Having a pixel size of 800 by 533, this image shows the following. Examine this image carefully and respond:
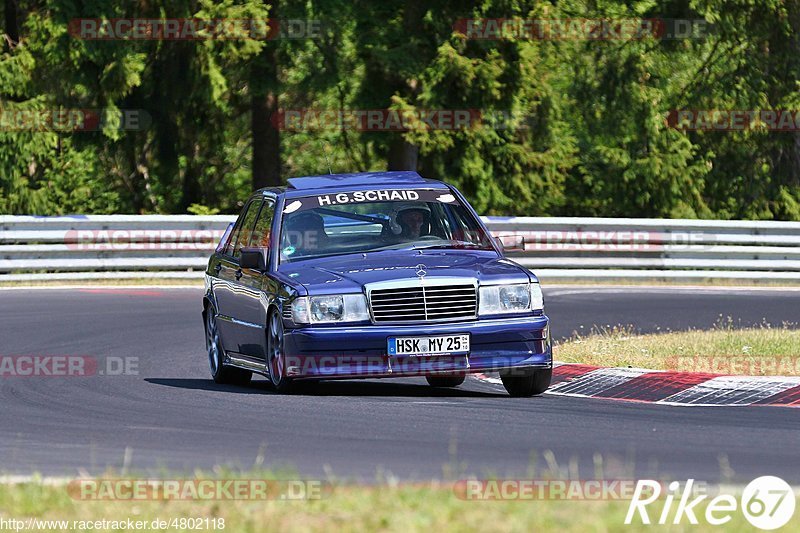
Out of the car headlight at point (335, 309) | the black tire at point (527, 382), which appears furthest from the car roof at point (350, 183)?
the black tire at point (527, 382)

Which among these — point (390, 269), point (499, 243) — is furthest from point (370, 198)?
point (390, 269)

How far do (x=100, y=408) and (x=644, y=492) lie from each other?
5.09m

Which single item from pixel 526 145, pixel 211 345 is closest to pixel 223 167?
pixel 526 145

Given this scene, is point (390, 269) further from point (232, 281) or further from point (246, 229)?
point (246, 229)

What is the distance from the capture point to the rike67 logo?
6.29 m

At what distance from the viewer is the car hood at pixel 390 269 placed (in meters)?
11.3

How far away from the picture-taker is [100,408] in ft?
36.0

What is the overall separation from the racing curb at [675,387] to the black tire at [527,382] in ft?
1.48

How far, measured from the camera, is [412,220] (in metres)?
12.6

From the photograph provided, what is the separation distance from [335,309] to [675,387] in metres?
2.71

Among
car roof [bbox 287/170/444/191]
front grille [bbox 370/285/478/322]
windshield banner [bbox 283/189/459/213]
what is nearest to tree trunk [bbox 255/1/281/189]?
car roof [bbox 287/170/444/191]

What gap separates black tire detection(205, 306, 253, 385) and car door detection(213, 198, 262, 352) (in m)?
0.13

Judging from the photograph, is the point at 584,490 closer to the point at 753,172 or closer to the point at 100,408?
the point at 100,408

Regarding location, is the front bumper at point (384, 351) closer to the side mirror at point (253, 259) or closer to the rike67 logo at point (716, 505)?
the side mirror at point (253, 259)
